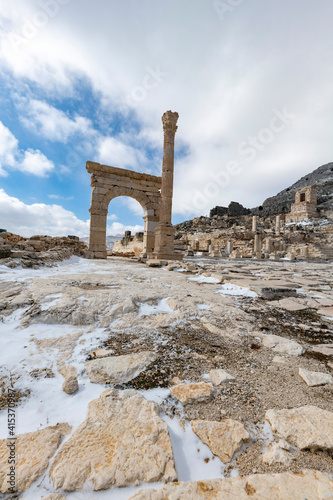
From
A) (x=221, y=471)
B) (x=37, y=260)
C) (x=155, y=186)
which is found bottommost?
(x=221, y=471)

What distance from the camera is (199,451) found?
936 mm

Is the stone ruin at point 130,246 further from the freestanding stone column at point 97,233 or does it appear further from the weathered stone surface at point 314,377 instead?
the weathered stone surface at point 314,377

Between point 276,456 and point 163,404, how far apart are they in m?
0.56

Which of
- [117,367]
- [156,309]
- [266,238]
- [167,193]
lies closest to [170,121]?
[167,193]

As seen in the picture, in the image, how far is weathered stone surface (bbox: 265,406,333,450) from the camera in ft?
3.00

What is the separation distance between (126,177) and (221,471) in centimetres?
1151

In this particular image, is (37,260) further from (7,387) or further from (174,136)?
(174,136)

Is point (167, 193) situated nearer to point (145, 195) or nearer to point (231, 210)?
point (145, 195)

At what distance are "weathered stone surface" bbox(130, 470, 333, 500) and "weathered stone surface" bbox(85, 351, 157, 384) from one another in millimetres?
626

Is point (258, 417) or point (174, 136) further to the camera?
point (174, 136)

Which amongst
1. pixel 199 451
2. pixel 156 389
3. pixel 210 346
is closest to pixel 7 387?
pixel 156 389

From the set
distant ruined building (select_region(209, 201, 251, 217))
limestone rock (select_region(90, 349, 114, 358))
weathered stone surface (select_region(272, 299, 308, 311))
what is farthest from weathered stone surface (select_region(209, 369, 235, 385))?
distant ruined building (select_region(209, 201, 251, 217))

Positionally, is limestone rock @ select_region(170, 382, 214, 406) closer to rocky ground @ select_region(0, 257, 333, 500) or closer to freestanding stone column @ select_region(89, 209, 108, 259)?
rocky ground @ select_region(0, 257, 333, 500)

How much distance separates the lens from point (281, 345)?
1779 millimetres
